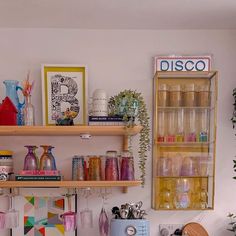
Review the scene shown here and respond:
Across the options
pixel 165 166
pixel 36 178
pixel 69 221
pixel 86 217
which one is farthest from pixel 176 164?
pixel 36 178

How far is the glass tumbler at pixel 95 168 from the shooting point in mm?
2262

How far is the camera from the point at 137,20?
2.30 m

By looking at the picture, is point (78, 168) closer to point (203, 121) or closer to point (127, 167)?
point (127, 167)

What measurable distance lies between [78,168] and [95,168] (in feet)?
0.35

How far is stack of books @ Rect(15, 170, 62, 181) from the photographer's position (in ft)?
7.08

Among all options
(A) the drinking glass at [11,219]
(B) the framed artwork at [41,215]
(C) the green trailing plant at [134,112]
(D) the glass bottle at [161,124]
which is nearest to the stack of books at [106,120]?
(C) the green trailing plant at [134,112]

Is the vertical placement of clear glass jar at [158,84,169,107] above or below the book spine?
above

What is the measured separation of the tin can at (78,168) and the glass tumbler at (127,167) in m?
0.25

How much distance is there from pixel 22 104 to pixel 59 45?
0.47 meters

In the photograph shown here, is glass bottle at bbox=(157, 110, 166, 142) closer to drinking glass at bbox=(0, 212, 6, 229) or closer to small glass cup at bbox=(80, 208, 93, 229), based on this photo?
small glass cup at bbox=(80, 208, 93, 229)

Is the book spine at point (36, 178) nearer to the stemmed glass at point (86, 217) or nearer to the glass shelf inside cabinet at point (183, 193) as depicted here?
the stemmed glass at point (86, 217)

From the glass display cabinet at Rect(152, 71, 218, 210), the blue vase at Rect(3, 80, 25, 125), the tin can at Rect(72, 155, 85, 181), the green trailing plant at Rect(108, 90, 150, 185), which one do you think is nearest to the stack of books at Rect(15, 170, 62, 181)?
the tin can at Rect(72, 155, 85, 181)

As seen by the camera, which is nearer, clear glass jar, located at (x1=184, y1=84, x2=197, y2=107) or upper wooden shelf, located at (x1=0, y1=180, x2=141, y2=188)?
upper wooden shelf, located at (x1=0, y1=180, x2=141, y2=188)

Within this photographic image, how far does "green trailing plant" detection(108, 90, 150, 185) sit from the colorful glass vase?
1.49ft
